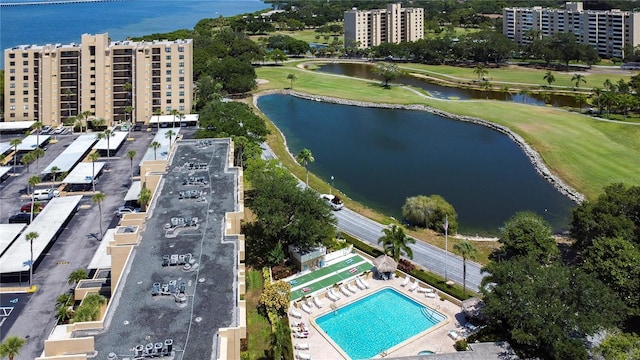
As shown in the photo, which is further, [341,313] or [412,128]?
[412,128]

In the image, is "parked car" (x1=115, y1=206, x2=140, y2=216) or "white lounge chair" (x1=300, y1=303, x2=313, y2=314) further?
"parked car" (x1=115, y1=206, x2=140, y2=216)

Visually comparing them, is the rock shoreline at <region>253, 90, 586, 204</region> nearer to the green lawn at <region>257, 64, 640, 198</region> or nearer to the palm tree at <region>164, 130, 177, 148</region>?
the green lawn at <region>257, 64, 640, 198</region>

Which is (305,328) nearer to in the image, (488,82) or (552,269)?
(552,269)

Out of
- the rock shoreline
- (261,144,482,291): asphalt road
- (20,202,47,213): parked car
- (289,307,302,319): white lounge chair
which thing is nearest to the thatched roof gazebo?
(261,144,482,291): asphalt road

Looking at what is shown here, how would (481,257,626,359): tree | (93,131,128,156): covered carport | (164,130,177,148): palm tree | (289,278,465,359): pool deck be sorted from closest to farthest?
(481,257,626,359): tree
(289,278,465,359): pool deck
(93,131,128,156): covered carport
(164,130,177,148): palm tree

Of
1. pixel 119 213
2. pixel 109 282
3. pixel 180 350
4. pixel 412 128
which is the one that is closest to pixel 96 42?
pixel 119 213

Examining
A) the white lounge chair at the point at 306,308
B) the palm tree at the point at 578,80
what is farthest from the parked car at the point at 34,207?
the palm tree at the point at 578,80

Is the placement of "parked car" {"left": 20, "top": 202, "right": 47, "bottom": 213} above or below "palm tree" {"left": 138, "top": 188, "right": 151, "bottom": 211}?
below
